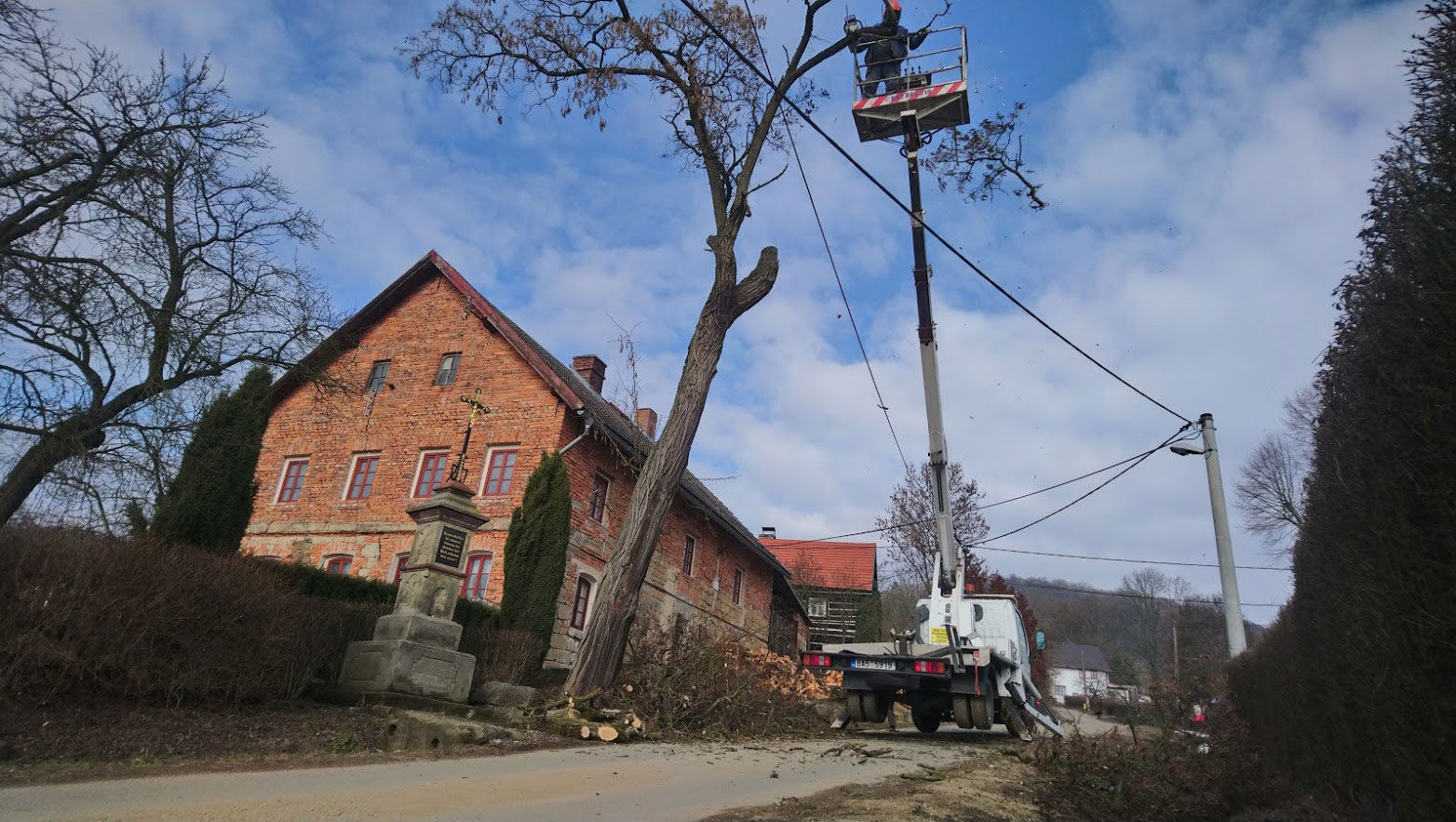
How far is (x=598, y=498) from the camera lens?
18.6 m

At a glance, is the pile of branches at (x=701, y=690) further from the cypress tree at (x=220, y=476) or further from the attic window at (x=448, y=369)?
the attic window at (x=448, y=369)

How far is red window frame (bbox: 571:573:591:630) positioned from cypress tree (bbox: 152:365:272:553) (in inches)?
255

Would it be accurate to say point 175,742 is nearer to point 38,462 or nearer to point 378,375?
point 38,462

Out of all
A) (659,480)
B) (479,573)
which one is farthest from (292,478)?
(659,480)

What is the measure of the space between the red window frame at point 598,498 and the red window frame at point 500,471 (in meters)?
1.73

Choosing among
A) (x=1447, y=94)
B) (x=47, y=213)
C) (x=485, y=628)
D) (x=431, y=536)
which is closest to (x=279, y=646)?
(x=431, y=536)

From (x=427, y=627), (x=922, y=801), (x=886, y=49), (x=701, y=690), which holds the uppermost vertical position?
(x=886, y=49)

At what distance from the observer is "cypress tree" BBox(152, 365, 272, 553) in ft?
37.7

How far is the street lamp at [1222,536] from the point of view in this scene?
11.9 meters

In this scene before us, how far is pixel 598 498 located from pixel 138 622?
11514 mm

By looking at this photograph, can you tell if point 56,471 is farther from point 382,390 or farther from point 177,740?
point 382,390

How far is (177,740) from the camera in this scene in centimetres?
699

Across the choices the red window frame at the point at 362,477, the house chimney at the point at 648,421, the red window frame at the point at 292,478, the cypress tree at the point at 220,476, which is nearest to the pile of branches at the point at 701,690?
the cypress tree at the point at 220,476

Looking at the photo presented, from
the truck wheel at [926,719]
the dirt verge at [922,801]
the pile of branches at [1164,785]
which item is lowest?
the dirt verge at [922,801]
